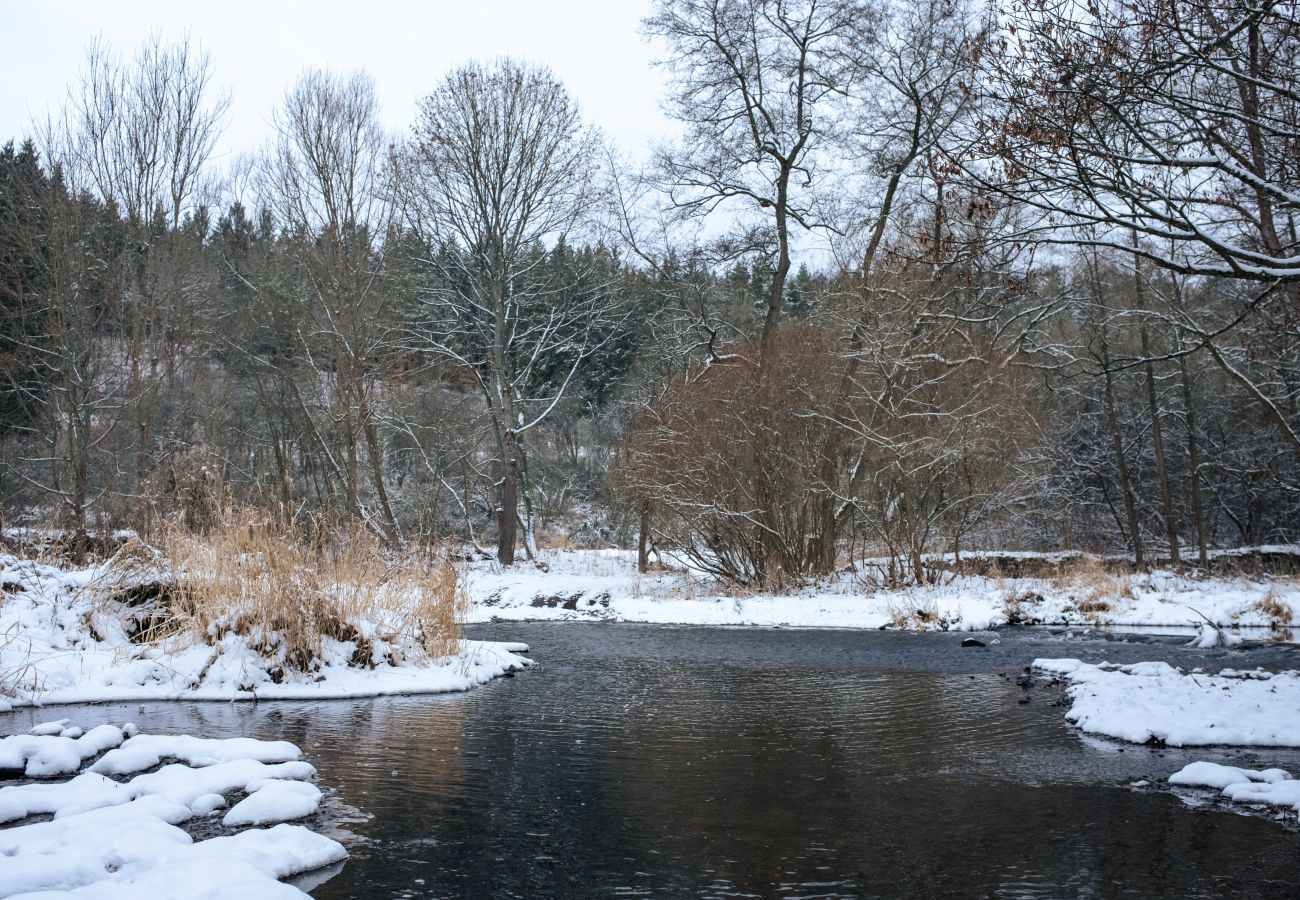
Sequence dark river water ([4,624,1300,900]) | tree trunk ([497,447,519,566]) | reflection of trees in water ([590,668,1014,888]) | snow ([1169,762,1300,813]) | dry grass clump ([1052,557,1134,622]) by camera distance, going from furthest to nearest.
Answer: tree trunk ([497,447,519,566]), dry grass clump ([1052,557,1134,622]), snow ([1169,762,1300,813]), reflection of trees in water ([590,668,1014,888]), dark river water ([4,624,1300,900])

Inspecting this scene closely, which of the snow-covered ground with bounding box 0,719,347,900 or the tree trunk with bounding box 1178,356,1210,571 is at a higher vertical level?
the tree trunk with bounding box 1178,356,1210,571

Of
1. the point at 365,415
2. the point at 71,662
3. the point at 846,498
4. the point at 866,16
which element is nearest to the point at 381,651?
the point at 71,662

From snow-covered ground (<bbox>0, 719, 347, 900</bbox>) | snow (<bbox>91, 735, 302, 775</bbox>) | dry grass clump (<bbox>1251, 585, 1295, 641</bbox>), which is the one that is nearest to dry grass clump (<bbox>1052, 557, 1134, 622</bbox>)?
dry grass clump (<bbox>1251, 585, 1295, 641</bbox>)

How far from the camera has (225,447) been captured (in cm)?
2716

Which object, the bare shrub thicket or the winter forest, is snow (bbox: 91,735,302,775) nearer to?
the winter forest

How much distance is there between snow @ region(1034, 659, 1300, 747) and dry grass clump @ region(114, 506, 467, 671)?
6524 millimetres

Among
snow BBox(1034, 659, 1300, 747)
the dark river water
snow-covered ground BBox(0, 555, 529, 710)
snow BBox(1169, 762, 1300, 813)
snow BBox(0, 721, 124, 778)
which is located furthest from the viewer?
snow-covered ground BBox(0, 555, 529, 710)

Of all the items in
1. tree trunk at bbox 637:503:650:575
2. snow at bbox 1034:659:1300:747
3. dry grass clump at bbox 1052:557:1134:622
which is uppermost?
tree trunk at bbox 637:503:650:575

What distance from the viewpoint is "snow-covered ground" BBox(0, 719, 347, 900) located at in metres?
3.71

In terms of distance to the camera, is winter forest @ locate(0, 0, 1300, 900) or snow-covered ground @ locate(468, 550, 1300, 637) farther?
snow-covered ground @ locate(468, 550, 1300, 637)

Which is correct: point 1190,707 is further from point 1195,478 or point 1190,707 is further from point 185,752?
point 1195,478

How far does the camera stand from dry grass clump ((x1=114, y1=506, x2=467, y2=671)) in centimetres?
898

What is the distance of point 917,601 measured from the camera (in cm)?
1511

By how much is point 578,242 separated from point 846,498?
9745 mm
